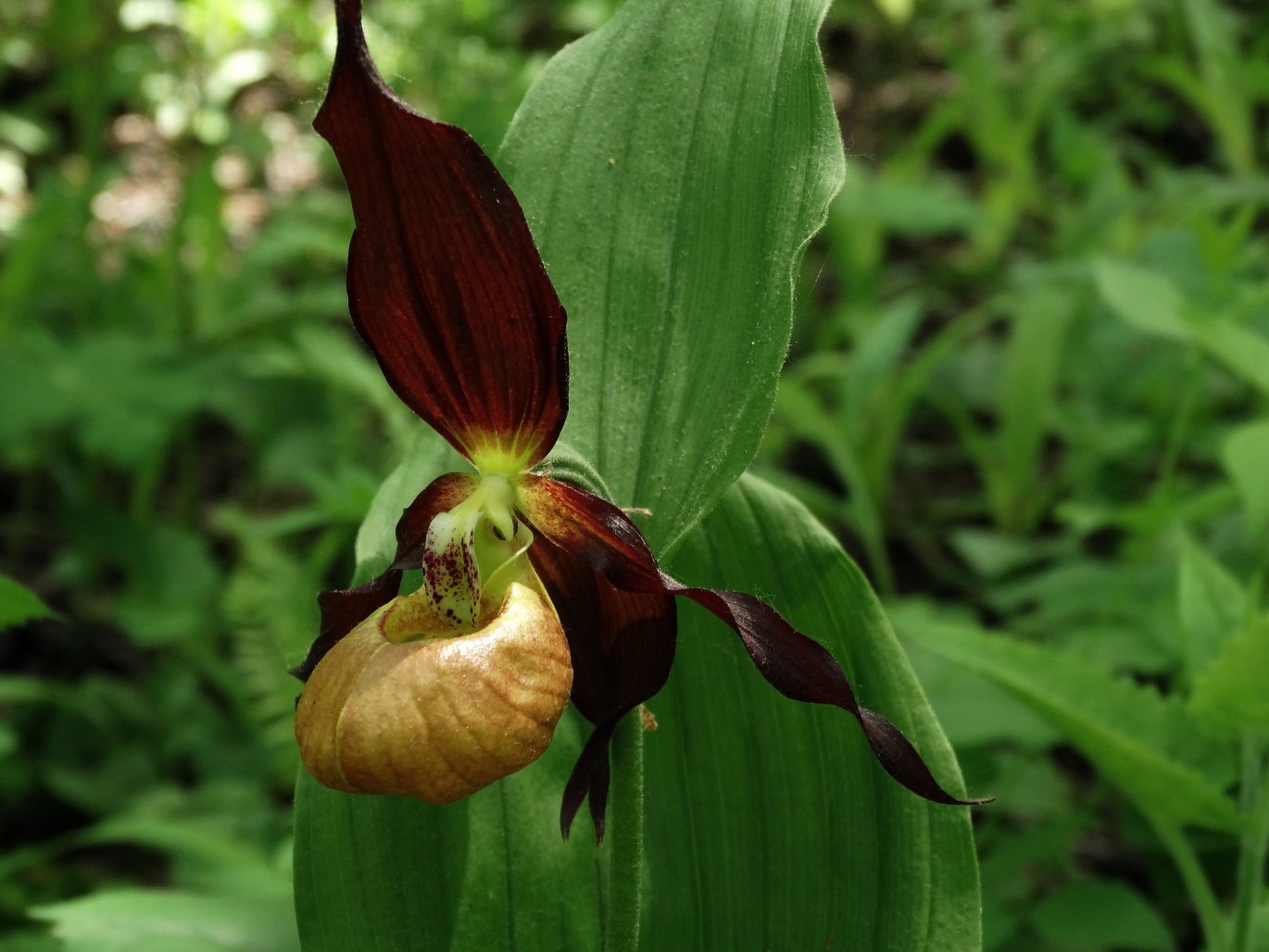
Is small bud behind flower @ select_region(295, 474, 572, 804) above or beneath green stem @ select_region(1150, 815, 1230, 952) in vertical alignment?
above

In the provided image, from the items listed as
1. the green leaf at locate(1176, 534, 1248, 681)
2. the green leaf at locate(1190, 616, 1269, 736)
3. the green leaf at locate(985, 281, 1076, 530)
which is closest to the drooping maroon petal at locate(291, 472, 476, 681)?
the green leaf at locate(1190, 616, 1269, 736)

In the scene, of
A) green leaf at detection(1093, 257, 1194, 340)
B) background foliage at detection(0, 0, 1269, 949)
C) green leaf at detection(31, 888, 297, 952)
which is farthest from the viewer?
green leaf at detection(1093, 257, 1194, 340)

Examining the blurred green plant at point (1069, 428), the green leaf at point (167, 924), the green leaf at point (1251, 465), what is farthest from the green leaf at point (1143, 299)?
the green leaf at point (167, 924)

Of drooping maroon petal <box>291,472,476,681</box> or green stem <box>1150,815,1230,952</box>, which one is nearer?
drooping maroon petal <box>291,472,476,681</box>

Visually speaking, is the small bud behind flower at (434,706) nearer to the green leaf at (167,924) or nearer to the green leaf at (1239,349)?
the green leaf at (167,924)

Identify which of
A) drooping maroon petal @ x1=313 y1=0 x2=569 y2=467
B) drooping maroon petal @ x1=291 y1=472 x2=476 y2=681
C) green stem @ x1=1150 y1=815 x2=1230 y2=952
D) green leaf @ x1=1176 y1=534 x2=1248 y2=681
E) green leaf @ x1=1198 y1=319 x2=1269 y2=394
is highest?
drooping maroon petal @ x1=313 y1=0 x2=569 y2=467

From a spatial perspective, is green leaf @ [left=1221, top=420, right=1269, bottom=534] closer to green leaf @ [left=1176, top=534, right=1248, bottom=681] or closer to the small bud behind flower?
green leaf @ [left=1176, top=534, right=1248, bottom=681]
